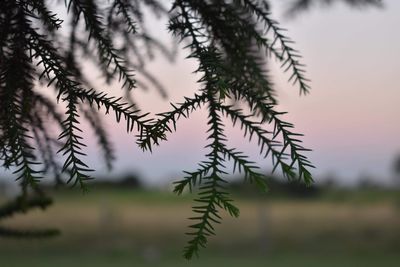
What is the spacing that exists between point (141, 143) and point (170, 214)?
14643 mm

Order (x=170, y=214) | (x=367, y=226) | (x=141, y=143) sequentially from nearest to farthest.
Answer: (x=141, y=143)
(x=367, y=226)
(x=170, y=214)

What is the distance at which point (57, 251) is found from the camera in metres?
13.9

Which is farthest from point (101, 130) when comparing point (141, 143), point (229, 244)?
point (229, 244)

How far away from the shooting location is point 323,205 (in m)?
14.4

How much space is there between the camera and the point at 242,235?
562 inches

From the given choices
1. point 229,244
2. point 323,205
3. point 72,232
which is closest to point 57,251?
point 72,232

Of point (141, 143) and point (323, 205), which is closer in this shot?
point (141, 143)

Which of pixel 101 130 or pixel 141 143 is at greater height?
pixel 101 130

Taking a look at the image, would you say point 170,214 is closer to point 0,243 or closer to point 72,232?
point 72,232

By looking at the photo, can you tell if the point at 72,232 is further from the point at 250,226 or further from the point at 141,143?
the point at 141,143

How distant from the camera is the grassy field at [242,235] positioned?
42.7 ft

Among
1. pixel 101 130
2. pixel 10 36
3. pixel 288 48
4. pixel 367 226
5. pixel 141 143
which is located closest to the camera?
pixel 141 143

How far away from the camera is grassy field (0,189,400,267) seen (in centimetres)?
1302

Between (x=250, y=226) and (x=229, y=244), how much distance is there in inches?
31.1
